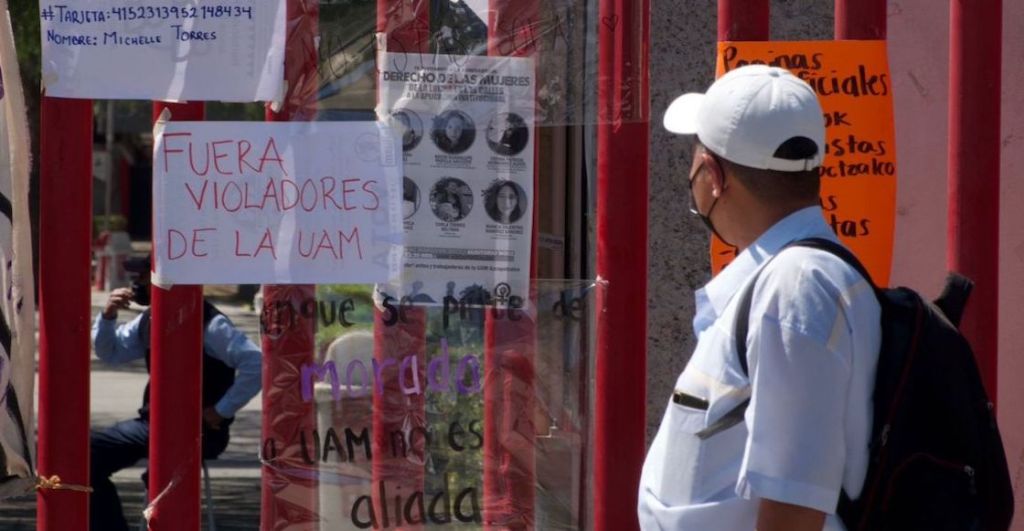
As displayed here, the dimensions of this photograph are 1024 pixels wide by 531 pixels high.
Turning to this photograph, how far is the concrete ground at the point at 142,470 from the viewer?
25.5 ft

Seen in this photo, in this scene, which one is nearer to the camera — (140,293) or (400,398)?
(400,398)

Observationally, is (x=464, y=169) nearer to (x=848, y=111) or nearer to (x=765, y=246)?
(x=848, y=111)

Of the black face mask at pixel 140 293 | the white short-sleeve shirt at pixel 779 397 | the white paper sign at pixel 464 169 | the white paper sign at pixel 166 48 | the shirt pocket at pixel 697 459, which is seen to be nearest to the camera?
the white short-sleeve shirt at pixel 779 397

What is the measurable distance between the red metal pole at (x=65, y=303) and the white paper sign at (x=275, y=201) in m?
0.18

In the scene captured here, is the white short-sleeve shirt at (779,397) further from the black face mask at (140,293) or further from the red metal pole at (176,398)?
the black face mask at (140,293)

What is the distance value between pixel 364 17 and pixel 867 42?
48.2 inches

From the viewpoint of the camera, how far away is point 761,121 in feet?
7.55

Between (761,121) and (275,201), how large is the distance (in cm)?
173

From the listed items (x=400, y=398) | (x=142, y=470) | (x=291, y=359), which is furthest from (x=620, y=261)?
(x=142, y=470)

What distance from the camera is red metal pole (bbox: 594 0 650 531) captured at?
3.93 meters

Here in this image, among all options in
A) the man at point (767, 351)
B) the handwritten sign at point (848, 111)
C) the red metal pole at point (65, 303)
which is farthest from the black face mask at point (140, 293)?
the man at point (767, 351)

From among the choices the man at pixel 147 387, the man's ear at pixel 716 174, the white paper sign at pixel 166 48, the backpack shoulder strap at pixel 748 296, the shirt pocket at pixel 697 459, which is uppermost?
the white paper sign at pixel 166 48

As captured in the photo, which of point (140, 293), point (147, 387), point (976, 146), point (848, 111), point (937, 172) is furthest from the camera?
point (140, 293)

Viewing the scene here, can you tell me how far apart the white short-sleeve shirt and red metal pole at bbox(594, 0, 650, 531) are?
158 cm
